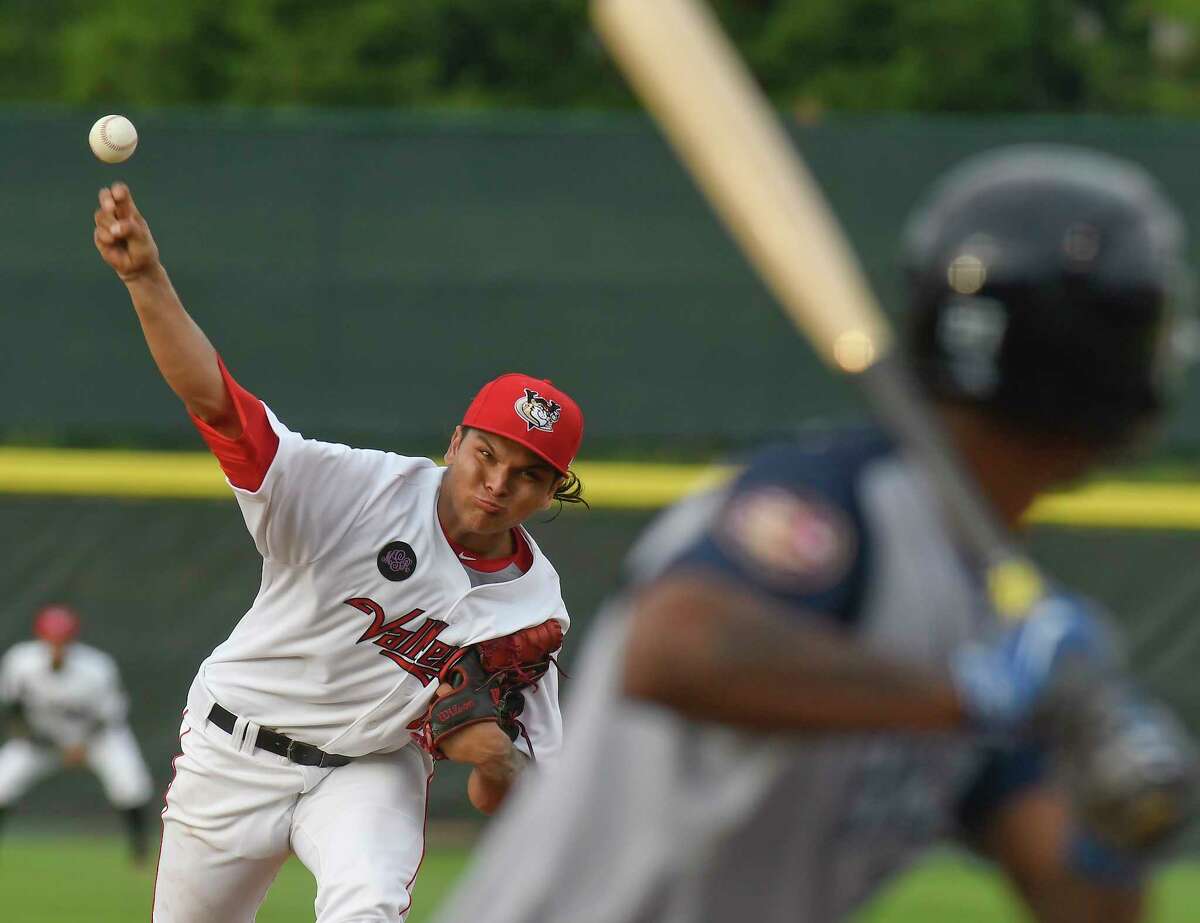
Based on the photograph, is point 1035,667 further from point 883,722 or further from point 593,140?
point 593,140

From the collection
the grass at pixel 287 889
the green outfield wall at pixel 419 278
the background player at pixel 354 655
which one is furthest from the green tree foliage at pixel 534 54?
the background player at pixel 354 655

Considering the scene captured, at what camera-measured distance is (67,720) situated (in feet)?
29.9

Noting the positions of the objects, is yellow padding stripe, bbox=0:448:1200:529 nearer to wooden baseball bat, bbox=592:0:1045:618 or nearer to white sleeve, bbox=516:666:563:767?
white sleeve, bbox=516:666:563:767

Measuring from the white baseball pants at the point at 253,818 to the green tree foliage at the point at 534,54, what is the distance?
33.3 feet

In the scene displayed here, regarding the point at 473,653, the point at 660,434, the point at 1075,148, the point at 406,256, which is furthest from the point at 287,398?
the point at 473,653

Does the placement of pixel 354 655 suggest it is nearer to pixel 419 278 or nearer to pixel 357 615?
pixel 357 615

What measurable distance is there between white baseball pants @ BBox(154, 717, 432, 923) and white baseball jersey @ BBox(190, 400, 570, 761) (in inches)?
3.3

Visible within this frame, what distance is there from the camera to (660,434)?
10.5 metres

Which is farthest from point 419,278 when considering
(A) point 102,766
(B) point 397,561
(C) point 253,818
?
(C) point 253,818

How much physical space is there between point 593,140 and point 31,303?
313 centimetres

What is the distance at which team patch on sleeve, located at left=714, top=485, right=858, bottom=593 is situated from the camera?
1.80 m

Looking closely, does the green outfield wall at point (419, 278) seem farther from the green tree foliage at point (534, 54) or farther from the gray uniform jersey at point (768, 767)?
the gray uniform jersey at point (768, 767)

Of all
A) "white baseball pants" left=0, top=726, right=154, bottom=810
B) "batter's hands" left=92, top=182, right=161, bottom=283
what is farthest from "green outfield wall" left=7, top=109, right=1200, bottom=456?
"batter's hands" left=92, top=182, right=161, bottom=283

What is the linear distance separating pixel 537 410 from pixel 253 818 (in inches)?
47.7
